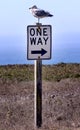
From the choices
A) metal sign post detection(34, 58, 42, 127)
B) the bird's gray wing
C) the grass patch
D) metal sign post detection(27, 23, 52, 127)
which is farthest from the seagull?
the grass patch

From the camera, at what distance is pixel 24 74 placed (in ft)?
85.4

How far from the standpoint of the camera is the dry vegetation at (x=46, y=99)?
13.3 meters

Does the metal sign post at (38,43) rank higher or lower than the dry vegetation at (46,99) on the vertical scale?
higher

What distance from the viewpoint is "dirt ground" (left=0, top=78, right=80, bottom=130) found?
12.9 meters

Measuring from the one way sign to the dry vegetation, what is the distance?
1250 millimetres

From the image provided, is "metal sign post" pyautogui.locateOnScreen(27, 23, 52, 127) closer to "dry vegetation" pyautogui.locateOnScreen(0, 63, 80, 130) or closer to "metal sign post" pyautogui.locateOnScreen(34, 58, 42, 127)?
"metal sign post" pyautogui.locateOnScreen(34, 58, 42, 127)

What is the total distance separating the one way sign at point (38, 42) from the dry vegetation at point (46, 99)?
4.10ft

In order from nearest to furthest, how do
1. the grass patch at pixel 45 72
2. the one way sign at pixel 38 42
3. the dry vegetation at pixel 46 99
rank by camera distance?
the one way sign at pixel 38 42, the dry vegetation at pixel 46 99, the grass patch at pixel 45 72

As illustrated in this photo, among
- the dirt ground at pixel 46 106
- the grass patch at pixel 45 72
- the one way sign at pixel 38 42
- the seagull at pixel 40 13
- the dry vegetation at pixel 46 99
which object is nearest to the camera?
the one way sign at pixel 38 42

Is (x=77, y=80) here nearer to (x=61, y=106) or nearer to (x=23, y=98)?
(x=23, y=98)

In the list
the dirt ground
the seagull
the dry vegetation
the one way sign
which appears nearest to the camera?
the one way sign

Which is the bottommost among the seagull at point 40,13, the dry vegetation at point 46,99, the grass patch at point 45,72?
the grass patch at point 45,72

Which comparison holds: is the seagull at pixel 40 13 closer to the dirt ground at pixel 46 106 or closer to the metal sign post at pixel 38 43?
the metal sign post at pixel 38 43

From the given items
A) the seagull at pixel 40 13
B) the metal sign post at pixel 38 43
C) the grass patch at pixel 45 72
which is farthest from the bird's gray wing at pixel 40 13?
the grass patch at pixel 45 72
